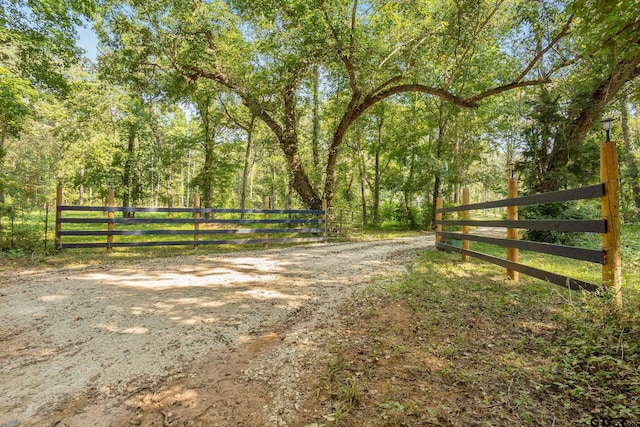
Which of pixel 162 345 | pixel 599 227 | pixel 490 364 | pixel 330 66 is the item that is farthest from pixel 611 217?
pixel 330 66

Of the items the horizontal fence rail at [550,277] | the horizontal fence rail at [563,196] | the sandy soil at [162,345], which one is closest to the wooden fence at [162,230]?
the sandy soil at [162,345]

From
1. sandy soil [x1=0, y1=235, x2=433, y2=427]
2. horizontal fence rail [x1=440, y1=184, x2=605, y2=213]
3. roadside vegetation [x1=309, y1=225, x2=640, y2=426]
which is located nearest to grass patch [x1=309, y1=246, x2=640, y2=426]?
roadside vegetation [x1=309, y1=225, x2=640, y2=426]

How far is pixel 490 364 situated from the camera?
2.49 meters

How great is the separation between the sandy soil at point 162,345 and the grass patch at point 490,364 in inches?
16.1

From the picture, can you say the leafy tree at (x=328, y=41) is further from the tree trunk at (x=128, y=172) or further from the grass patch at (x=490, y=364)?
the tree trunk at (x=128, y=172)

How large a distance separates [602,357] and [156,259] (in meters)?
8.28

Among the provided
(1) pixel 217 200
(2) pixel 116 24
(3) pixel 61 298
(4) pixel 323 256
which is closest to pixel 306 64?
(2) pixel 116 24

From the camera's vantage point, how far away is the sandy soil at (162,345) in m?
2.18

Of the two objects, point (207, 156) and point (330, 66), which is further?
point (207, 156)

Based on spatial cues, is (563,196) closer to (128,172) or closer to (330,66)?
(330,66)

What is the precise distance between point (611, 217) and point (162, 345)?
452 cm

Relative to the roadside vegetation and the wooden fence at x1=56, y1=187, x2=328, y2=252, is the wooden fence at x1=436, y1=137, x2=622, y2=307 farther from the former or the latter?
the wooden fence at x1=56, y1=187, x2=328, y2=252

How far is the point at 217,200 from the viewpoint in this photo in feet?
97.6

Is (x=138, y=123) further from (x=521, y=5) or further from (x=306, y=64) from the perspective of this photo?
(x=521, y=5)
